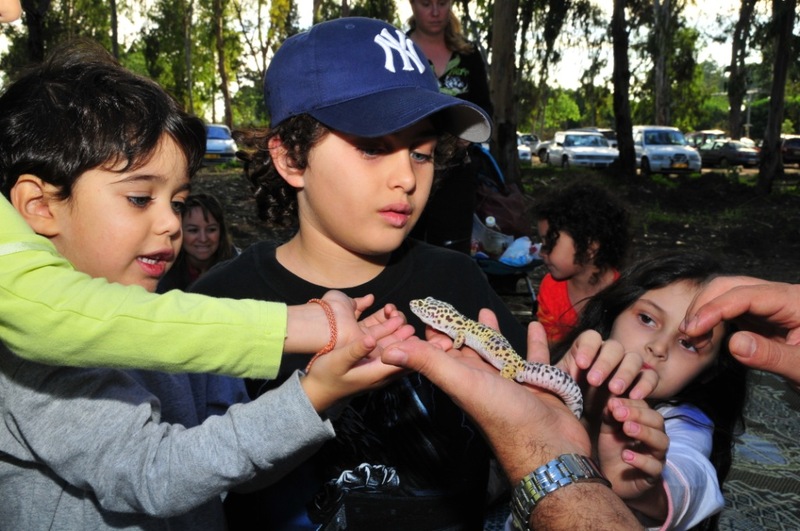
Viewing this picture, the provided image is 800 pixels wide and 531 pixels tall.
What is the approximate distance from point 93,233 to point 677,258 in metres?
1.91

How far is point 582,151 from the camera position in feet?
108

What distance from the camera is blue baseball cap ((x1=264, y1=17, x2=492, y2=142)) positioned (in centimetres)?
208

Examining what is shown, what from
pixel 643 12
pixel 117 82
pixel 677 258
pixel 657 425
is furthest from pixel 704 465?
pixel 643 12

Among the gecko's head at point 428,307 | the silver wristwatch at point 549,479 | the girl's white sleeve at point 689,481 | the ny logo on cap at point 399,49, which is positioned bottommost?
the girl's white sleeve at point 689,481

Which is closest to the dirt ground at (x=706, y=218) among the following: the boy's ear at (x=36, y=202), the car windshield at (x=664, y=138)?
the car windshield at (x=664, y=138)

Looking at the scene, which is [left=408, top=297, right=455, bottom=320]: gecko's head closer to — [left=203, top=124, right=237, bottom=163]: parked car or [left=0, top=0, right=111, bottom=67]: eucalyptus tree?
[left=0, top=0, right=111, bottom=67]: eucalyptus tree

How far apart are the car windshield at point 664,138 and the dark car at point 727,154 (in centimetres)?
673

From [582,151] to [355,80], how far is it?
32382 mm

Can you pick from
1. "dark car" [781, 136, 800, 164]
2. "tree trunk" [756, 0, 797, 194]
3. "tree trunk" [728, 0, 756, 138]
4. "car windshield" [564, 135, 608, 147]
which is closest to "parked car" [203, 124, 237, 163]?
"car windshield" [564, 135, 608, 147]

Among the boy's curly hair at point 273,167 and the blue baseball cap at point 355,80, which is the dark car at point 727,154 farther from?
the blue baseball cap at point 355,80

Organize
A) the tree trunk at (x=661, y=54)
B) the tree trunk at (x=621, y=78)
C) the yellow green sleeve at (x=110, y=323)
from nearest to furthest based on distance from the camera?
the yellow green sleeve at (x=110, y=323)
the tree trunk at (x=621, y=78)
the tree trunk at (x=661, y=54)

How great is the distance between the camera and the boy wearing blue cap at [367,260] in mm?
2041

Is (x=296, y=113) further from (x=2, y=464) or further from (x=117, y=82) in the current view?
(x=2, y=464)

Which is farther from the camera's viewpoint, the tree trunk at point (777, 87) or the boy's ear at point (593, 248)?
the tree trunk at point (777, 87)
